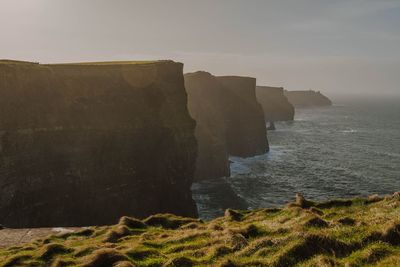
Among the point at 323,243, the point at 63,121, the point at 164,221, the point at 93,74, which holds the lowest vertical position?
the point at 164,221

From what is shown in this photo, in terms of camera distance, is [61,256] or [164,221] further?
[164,221]

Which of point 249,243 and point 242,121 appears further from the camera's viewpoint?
point 242,121

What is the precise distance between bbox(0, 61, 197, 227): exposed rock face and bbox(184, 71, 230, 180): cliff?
2649 cm

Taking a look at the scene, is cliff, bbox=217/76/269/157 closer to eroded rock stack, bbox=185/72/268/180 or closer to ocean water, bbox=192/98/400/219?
eroded rock stack, bbox=185/72/268/180

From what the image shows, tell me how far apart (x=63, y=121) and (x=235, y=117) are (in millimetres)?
67996

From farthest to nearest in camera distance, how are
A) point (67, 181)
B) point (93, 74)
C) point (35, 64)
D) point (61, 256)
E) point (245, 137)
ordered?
point (245, 137), point (93, 74), point (35, 64), point (67, 181), point (61, 256)

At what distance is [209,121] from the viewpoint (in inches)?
3772

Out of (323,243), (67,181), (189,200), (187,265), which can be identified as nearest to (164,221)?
(187,265)

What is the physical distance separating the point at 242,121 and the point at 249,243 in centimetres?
9909

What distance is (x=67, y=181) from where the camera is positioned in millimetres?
49562

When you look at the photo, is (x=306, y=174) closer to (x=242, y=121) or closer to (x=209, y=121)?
(x=209, y=121)

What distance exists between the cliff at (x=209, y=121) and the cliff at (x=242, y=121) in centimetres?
325

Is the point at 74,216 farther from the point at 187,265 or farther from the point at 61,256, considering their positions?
the point at 187,265

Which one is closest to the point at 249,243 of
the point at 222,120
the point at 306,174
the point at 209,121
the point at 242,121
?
the point at 306,174
